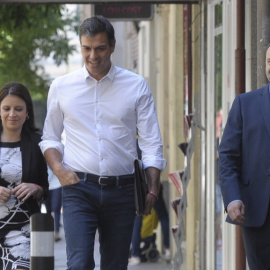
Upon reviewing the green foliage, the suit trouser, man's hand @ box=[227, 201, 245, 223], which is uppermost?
the green foliage

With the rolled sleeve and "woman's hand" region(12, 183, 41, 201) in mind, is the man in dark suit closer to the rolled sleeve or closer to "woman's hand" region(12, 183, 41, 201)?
the rolled sleeve

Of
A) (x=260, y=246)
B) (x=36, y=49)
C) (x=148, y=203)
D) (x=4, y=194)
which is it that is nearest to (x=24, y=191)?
(x=4, y=194)

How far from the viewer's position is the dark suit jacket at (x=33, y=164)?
669 centimetres

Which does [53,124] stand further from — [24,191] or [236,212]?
[236,212]

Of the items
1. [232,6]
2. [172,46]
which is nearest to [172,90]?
[172,46]

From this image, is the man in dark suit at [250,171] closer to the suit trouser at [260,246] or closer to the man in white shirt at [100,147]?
the suit trouser at [260,246]

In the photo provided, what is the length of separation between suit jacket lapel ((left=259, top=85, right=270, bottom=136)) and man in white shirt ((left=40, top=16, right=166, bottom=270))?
0.72 metres

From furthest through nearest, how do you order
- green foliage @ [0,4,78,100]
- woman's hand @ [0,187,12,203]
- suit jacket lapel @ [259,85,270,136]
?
1. green foliage @ [0,4,78,100]
2. woman's hand @ [0,187,12,203]
3. suit jacket lapel @ [259,85,270,136]

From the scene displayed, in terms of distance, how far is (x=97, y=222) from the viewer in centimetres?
639

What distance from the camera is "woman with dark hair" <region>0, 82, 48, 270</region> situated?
6.54 metres

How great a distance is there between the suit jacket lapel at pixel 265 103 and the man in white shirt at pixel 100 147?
0.72 metres

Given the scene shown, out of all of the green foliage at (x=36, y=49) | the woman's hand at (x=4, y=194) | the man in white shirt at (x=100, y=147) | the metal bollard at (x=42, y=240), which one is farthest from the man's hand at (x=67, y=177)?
the green foliage at (x=36, y=49)

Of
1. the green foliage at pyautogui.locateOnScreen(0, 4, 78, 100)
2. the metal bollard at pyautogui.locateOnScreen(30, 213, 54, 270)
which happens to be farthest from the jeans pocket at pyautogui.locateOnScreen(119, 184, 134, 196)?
the green foliage at pyautogui.locateOnScreen(0, 4, 78, 100)

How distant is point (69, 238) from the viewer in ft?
20.6
